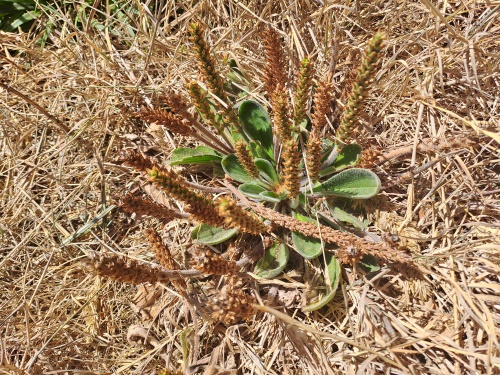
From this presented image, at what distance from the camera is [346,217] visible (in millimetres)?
2881

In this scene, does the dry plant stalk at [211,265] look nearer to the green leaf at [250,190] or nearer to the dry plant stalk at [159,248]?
the dry plant stalk at [159,248]

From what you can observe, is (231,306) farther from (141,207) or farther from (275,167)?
(275,167)

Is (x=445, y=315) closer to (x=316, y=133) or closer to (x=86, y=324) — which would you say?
(x=316, y=133)

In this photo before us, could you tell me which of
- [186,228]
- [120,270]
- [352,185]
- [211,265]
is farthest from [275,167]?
[120,270]

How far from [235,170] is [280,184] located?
32 cm

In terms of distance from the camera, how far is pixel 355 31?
3.51 m

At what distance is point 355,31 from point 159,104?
165cm

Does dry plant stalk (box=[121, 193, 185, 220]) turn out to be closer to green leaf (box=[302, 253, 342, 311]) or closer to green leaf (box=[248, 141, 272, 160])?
green leaf (box=[248, 141, 272, 160])

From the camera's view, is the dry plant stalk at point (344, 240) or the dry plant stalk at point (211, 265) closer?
the dry plant stalk at point (211, 265)

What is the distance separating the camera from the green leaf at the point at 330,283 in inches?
104

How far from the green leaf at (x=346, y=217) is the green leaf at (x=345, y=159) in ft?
0.83

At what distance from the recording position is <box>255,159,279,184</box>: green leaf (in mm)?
2973

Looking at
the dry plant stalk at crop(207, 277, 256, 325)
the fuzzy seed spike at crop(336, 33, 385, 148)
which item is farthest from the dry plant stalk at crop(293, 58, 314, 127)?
the dry plant stalk at crop(207, 277, 256, 325)

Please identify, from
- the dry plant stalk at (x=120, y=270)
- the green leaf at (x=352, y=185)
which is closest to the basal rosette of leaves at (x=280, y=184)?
the green leaf at (x=352, y=185)
